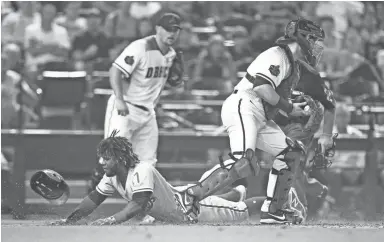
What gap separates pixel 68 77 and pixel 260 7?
365cm

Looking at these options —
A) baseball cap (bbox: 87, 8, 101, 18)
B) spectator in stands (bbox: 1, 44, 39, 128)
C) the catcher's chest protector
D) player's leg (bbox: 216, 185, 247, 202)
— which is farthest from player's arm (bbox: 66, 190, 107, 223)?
baseball cap (bbox: 87, 8, 101, 18)

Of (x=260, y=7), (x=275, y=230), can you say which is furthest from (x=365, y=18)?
(x=275, y=230)

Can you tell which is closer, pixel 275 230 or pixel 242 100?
pixel 275 230

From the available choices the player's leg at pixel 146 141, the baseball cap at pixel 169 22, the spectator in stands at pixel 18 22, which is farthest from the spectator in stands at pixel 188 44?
the baseball cap at pixel 169 22

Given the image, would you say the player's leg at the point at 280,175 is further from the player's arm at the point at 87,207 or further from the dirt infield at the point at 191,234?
the player's arm at the point at 87,207

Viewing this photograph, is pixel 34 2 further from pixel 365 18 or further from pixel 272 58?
pixel 272 58

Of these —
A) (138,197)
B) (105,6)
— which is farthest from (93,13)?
(138,197)

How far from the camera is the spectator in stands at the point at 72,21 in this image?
36.4ft

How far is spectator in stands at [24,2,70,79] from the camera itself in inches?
409

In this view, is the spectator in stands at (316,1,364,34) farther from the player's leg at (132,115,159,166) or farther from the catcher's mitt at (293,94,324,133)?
the catcher's mitt at (293,94,324,133)

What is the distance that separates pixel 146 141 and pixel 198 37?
3953mm

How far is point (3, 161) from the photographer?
8703 millimetres

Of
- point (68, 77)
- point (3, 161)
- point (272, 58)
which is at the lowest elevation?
point (3, 161)

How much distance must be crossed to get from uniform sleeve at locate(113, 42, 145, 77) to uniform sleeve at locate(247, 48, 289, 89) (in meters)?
1.64
